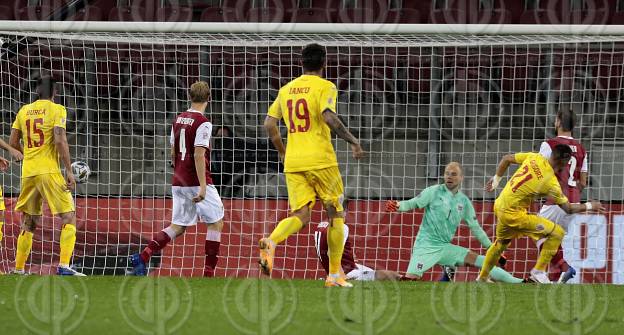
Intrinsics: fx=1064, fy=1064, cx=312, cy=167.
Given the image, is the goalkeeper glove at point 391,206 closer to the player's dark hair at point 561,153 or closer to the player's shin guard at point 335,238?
the player's dark hair at point 561,153

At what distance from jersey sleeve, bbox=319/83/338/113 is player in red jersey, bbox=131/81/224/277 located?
1486 millimetres

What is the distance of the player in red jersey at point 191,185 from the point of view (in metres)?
8.53

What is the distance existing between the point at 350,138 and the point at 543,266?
2.61 meters

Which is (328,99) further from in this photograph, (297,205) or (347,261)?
(347,261)

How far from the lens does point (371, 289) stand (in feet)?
24.9

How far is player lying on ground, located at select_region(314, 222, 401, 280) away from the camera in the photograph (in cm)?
905

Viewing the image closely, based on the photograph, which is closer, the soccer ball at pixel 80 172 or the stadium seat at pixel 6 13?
the soccer ball at pixel 80 172

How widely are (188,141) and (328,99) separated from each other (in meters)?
1.76

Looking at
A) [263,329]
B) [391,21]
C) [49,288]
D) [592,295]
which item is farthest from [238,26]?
[391,21]

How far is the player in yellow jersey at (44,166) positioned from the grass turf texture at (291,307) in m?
0.67

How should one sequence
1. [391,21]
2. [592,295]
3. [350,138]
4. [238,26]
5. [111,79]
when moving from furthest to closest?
1. [391,21]
2. [111,79]
3. [238,26]
4. [592,295]
5. [350,138]

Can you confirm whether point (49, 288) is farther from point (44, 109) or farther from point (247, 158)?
point (247, 158)

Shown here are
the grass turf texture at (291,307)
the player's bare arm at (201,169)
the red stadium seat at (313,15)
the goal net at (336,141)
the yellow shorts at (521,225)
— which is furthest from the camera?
the red stadium seat at (313,15)

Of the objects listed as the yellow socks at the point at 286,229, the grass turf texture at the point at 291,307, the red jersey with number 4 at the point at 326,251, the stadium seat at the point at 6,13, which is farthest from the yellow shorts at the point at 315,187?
the stadium seat at the point at 6,13
